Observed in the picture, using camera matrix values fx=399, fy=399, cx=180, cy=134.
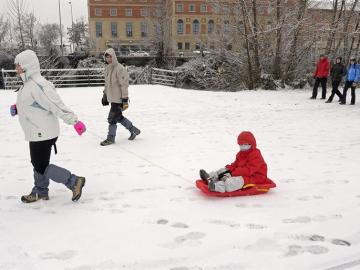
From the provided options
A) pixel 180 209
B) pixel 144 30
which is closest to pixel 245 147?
pixel 180 209

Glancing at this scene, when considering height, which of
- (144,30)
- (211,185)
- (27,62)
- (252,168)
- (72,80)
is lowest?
(211,185)

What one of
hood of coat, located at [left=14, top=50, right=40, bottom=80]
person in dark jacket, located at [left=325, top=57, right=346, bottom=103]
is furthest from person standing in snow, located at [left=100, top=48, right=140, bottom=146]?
person in dark jacket, located at [left=325, top=57, right=346, bottom=103]

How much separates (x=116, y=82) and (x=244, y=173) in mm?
3488

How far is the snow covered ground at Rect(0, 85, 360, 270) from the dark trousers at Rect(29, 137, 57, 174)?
440 millimetres

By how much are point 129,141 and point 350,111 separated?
6816mm

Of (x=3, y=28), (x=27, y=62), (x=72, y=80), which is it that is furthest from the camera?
(x=3, y=28)

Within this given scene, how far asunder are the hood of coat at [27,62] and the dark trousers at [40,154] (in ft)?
2.26

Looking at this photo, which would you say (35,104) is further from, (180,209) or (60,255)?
(180,209)

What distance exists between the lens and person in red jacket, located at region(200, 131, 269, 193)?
443cm

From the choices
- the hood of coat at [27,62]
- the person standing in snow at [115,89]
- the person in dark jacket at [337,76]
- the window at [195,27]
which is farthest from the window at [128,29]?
the hood of coat at [27,62]

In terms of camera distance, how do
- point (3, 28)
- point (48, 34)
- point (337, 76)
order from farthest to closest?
point (48, 34), point (3, 28), point (337, 76)

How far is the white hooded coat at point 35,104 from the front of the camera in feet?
13.3

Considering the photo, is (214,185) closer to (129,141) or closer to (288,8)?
(129,141)

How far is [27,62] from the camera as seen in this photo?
4.04 m
